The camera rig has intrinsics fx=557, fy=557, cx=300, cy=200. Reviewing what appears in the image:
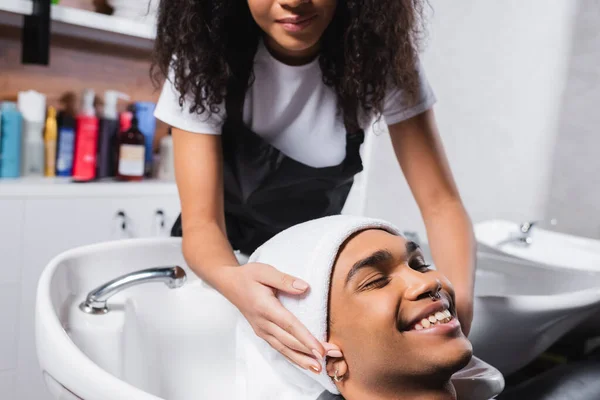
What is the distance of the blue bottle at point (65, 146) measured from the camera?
1.73 metres

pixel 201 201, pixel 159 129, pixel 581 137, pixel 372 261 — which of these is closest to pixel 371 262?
pixel 372 261

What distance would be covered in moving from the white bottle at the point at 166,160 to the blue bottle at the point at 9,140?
45 cm

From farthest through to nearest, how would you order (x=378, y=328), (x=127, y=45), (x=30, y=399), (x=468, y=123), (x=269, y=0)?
1. (x=468, y=123)
2. (x=127, y=45)
3. (x=30, y=399)
4. (x=269, y=0)
5. (x=378, y=328)

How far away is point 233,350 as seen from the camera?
0.85 meters

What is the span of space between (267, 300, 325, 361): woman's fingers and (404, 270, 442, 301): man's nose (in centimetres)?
11

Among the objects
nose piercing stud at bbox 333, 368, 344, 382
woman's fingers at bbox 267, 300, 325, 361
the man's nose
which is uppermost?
the man's nose

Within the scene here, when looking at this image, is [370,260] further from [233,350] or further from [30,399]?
[30,399]

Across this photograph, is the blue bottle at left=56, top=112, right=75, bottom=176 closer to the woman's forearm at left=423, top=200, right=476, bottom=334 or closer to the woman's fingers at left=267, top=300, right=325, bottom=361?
the woman's forearm at left=423, top=200, right=476, bottom=334

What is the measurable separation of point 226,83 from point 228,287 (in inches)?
15.7

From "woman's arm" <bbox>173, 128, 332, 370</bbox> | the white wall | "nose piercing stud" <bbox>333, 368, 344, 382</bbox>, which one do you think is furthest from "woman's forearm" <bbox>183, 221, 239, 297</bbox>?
the white wall

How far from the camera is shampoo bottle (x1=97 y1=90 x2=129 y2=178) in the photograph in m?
1.78

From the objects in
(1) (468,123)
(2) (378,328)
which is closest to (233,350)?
(2) (378,328)

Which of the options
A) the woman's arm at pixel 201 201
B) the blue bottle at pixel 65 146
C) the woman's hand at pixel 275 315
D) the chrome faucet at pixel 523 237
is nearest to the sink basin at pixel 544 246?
the chrome faucet at pixel 523 237

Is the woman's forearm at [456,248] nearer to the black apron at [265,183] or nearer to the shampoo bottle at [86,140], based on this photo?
the black apron at [265,183]
